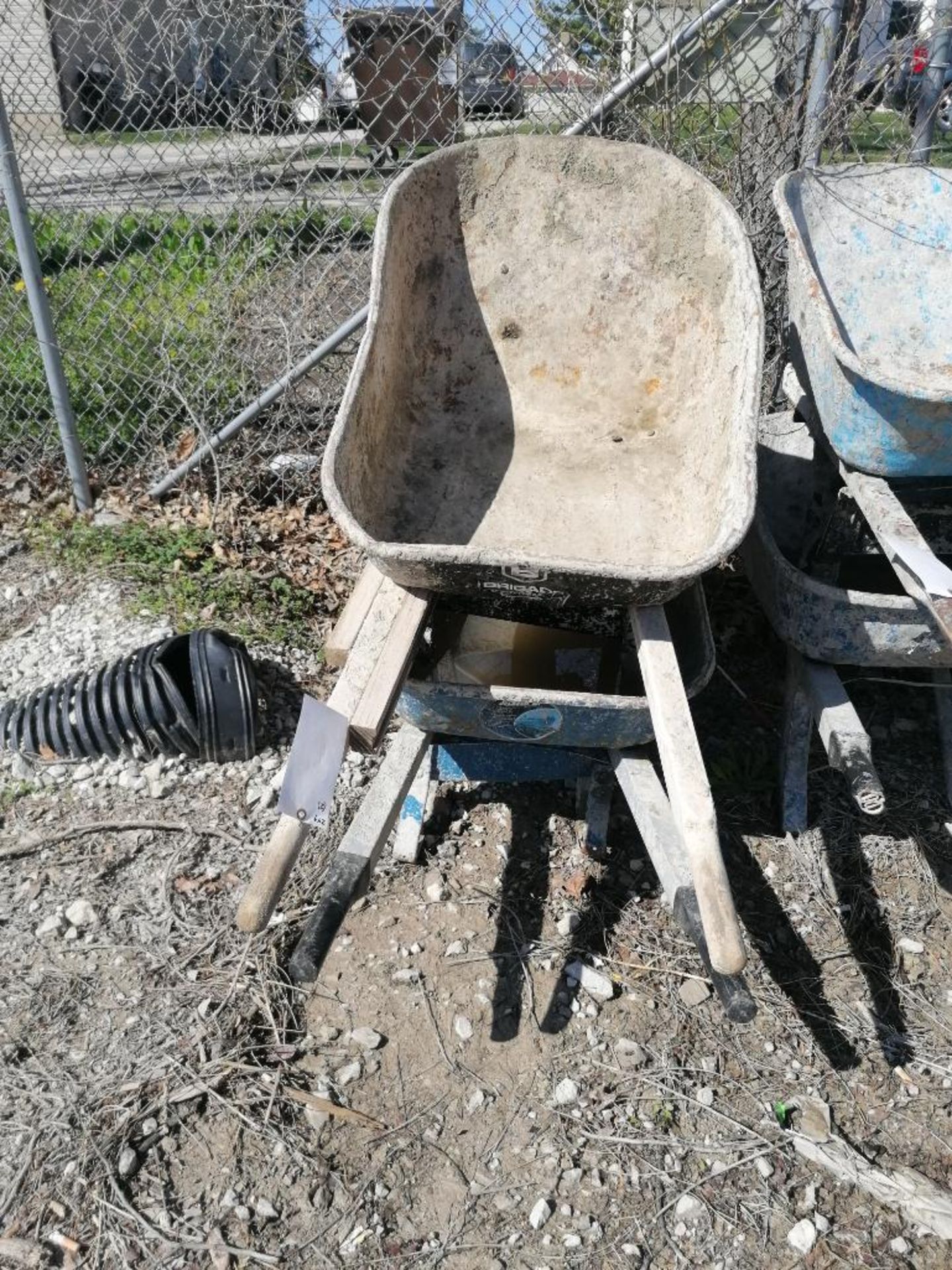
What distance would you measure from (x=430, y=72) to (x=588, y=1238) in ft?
12.7

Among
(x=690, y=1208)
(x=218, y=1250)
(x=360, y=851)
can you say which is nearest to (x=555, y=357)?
(x=360, y=851)

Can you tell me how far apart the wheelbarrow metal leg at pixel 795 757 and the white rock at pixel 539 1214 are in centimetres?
124

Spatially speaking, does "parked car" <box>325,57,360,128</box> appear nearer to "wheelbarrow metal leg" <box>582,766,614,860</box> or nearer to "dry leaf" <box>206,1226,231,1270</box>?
"wheelbarrow metal leg" <box>582,766,614,860</box>

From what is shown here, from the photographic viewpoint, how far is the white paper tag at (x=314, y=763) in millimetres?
1740

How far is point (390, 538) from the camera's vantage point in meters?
2.81

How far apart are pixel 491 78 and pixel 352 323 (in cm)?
99

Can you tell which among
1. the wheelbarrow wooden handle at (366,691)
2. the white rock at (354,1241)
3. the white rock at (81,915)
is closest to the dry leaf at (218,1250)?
the white rock at (354,1241)

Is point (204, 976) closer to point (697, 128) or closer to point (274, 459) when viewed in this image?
point (274, 459)

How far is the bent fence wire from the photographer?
3396 mm

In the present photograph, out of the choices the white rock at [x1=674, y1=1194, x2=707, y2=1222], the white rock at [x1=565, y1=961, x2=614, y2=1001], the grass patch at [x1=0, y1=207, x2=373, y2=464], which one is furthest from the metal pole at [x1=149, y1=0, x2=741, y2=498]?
the white rock at [x1=674, y1=1194, x2=707, y2=1222]

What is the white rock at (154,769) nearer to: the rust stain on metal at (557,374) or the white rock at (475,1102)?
the white rock at (475,1102)

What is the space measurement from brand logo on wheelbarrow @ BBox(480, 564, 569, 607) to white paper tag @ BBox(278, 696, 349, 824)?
0.44 m

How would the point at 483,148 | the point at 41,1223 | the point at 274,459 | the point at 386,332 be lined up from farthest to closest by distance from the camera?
the point at 274,459, the point at 483,148, the point at 386,332, the point at 41,1223

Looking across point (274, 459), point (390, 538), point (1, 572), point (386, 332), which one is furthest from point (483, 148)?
point (1, 572)
